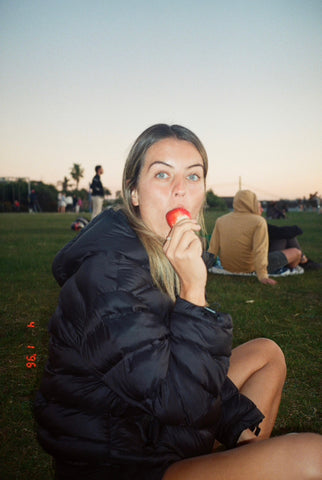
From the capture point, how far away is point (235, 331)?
4.94 meters

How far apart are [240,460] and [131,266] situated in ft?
3.11

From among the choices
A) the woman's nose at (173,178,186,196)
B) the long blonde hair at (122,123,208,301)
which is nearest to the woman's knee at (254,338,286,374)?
the long blonde hair at (122,123,208,301)

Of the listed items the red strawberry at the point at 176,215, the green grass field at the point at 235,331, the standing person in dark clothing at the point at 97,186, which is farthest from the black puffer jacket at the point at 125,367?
the standing person in dark clothing at the point at 97,186

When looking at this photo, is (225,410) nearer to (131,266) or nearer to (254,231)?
(131,266)

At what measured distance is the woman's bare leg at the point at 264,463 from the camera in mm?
1486

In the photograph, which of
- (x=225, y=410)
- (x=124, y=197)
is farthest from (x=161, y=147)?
(x=225, y=410)

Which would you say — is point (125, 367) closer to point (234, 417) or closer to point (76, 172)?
point (234, 417)

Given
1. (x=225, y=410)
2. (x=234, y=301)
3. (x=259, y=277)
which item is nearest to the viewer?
(x=225, y=410)

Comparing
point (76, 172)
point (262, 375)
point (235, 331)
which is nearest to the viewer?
point (262, 375)

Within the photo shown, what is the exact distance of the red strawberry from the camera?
1979 mm

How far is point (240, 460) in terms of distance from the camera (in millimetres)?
1561

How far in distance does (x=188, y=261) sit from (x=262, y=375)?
3.68ft

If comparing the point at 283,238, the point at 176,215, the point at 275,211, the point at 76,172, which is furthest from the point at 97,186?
the point at 76,172

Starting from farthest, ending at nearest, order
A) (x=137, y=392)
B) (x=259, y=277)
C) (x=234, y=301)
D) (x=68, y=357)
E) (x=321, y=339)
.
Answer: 1. (x=259, y=277)
2. (x=234, y=301)
3. (x=321, y=339)
4. (x=68, y=357)
5. (x=137, y=392)
